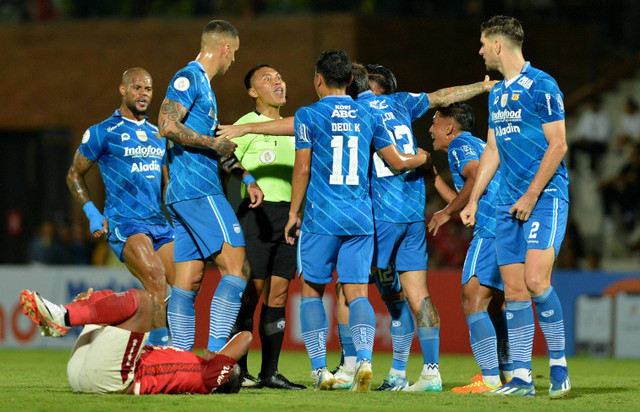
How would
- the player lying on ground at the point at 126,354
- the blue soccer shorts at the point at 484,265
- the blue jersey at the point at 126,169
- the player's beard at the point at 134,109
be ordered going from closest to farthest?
the player lying on ground at the point at 126,354 → the blue soccer shorts at the point at 484,265 → the blue jersey at the point at 126,169 → the player's beard at the point at 134,109

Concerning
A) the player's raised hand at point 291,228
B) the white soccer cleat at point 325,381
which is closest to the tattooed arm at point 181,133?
the player's raised hand at point 291,228

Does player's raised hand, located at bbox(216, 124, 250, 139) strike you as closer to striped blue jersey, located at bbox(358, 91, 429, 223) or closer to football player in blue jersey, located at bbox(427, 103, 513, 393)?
striped blue jersey, located at bbox(358, 91, 429, 223)

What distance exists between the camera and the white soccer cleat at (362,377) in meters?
7.18

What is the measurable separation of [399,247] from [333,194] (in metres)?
0.85

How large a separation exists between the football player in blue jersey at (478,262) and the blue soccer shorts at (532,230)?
595 mm

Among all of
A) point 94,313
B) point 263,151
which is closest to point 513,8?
point 263,151

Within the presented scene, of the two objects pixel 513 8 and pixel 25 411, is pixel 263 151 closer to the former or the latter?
pixel 25 411

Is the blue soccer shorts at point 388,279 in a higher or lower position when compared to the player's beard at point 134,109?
lower

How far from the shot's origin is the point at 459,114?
8609 millimetres

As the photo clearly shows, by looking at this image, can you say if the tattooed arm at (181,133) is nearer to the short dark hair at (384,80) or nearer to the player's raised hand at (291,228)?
the player's raised hand at (291,228)

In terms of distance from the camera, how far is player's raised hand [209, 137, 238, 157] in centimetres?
774

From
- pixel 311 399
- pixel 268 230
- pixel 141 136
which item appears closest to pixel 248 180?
pixel 268 230

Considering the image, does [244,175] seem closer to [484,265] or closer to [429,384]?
[484,265]

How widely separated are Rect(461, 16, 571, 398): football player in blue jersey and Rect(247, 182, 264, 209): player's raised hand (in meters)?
1.63
